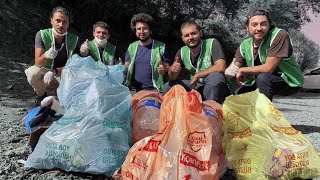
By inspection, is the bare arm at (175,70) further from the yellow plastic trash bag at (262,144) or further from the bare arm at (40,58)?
the bare arm at (40,58)

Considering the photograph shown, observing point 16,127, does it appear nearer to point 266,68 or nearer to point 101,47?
point 101,47

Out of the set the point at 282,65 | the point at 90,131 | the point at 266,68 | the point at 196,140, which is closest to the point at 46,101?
the point at 90,131

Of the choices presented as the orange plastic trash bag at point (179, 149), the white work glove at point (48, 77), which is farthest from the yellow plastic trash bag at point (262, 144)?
the white work glove at point (48, 77)

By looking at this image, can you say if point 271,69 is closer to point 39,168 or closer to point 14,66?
point 39,168

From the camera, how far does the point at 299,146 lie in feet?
9.12

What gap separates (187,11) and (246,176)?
10000mm

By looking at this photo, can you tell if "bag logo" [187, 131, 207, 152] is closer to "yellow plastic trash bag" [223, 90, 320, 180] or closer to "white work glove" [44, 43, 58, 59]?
"yellow plastic trash bag" [223, 90, 320, 180]

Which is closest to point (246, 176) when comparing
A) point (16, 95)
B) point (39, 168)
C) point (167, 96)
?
point (167, 96)

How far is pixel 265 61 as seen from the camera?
3.94m

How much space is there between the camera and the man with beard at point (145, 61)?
13.8ft

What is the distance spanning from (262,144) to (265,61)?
4.54 ft

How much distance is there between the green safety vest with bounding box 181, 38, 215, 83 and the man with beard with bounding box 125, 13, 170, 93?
0.24 m

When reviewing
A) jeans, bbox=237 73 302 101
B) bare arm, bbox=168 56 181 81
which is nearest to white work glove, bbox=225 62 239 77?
jeans, bbox=237 73 302 101

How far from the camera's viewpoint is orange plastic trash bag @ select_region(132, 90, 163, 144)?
2932 mm
